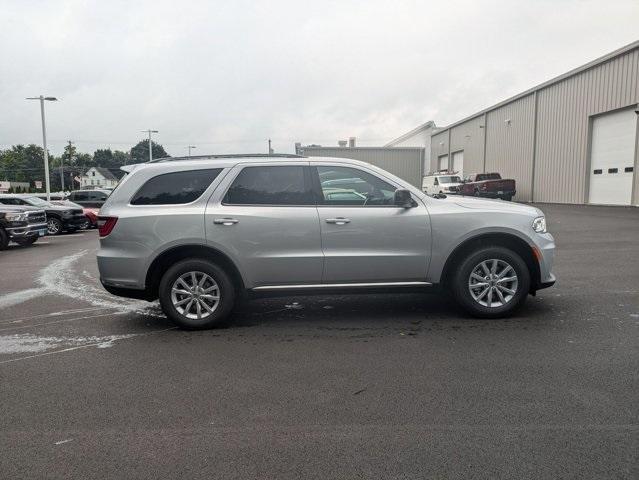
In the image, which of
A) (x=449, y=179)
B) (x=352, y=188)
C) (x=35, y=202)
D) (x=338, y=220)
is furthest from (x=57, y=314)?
(x=449, y=179)

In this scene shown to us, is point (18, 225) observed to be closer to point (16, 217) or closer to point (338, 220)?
point (16, 217)

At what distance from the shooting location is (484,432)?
328 cm

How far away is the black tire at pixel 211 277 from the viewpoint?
18.2 ft

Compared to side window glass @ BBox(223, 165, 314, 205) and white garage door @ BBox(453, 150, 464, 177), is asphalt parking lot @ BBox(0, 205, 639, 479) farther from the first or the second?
white garage door @ BBox(453, 150, 464, 177)

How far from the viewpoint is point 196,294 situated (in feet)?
18.4

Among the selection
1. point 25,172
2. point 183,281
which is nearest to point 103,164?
point 25,172

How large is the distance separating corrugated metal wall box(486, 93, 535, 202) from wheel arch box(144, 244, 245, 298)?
29.6 metres

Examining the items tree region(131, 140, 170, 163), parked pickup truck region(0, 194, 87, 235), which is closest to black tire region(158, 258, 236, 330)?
parked pickup truck region(0, 194, 87, 235)

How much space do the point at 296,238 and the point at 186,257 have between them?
1.24 m

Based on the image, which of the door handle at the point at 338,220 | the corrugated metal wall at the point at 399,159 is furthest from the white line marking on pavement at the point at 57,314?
the corrugated metal wall at the point at 399,159

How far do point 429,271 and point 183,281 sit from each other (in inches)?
106

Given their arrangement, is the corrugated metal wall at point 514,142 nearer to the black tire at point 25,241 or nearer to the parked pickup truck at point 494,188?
the parked pickup truck at point 494,188

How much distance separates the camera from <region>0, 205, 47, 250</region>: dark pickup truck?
14.6 metres

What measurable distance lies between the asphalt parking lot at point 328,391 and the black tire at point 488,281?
0.18m
